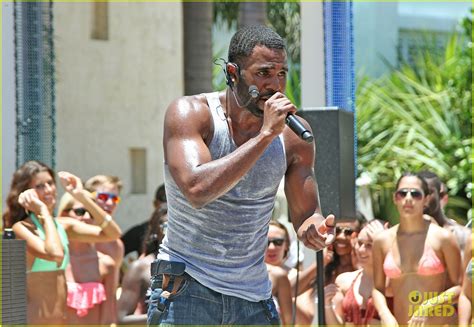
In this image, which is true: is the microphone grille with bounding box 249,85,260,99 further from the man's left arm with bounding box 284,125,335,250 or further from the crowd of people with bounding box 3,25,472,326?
the man's left arm with bounding box 284,125,335,250

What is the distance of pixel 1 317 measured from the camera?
4633 mm

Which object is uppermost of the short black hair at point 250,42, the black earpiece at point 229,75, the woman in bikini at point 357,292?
the short black hair at point 250,42

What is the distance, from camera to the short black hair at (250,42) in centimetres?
335

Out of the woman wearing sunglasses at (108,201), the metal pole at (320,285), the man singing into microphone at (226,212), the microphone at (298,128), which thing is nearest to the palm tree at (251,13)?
the woman wearing sunglasses at (108,201)

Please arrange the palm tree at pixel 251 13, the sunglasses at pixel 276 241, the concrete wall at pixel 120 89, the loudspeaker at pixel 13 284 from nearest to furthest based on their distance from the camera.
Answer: the loudspeaker at pixel 13 284 < the sunglasses at pixel 276 241 < the palm tree at pixel 251 13 < the concrete wall at pixel 120 89

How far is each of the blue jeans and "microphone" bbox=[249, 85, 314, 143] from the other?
0.63m

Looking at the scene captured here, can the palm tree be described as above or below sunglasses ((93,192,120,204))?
above

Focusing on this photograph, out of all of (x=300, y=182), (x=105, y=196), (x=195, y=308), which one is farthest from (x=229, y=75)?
(x=105, y=196)

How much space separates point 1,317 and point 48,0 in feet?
12.1

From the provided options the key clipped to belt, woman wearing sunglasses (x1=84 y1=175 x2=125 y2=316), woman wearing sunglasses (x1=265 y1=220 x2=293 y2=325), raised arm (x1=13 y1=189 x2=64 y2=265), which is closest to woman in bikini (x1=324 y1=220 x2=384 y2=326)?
woman wearing sunglasses (x1=265 y1=220 x2=293 y2=325)

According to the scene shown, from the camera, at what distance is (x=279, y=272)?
638cm

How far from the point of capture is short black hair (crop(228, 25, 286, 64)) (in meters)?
3.35

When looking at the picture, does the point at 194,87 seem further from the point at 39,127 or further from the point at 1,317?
the point at 1,317

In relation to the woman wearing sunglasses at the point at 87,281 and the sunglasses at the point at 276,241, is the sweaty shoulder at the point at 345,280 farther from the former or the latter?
the woman wearing sunglasses at the point at 87,281
